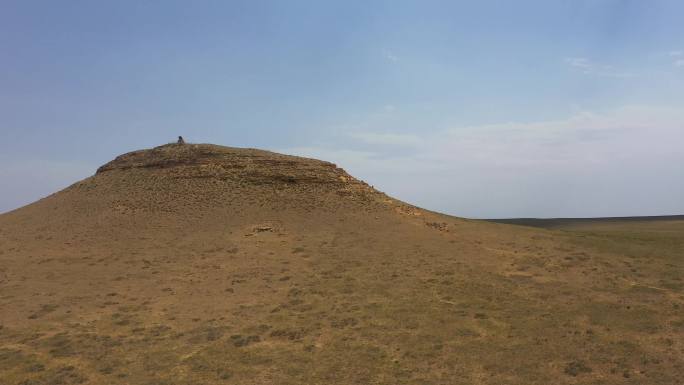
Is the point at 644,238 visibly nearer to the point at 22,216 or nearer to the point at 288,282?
the point at 288,282

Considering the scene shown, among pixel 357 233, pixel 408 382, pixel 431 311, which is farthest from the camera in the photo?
pixel 357 233

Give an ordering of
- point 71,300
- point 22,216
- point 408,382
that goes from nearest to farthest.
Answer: point 408,382
point 71,300
point 22,216

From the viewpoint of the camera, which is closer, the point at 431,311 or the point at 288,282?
the point at 431,311

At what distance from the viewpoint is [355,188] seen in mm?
39188

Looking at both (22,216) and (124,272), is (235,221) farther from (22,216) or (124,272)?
(22,216)

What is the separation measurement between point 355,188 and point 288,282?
1637 centimetres

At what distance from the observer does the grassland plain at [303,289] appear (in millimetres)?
15125

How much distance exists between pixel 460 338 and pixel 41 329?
1681cm

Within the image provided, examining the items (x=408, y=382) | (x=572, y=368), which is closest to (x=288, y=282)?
(x=408, y=382)

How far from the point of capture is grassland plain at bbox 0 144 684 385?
49.6 ft

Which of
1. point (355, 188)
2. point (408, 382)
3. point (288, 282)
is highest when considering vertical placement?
point (355, 188)

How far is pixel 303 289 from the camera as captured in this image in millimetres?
23125

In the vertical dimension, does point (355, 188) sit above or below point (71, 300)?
above

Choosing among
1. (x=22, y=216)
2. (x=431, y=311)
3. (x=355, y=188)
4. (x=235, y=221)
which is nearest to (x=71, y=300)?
(x=235, y=221)
